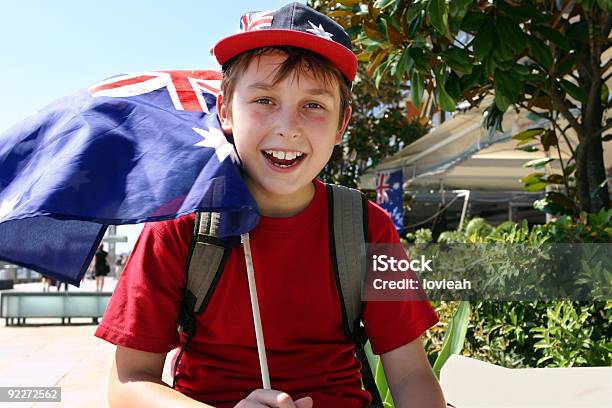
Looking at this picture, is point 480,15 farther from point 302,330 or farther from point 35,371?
point 35,371

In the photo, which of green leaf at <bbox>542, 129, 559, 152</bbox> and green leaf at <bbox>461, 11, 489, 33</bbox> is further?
green leaf at <bbox>542, 129, 559, 152</bbox>

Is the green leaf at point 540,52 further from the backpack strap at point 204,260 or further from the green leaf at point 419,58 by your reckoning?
the backpack strap at point 204,260

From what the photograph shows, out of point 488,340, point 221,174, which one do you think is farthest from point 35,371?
point 221,174

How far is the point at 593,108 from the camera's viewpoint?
425cm

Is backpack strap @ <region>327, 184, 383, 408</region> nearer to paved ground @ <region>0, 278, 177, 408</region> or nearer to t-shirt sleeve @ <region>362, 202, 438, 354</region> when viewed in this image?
t-shirt sleeve @ <region>362, 202, 438, 354</region>

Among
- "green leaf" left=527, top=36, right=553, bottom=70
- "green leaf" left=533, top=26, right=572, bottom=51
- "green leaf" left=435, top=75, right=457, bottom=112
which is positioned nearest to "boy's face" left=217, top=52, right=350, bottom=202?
"green leaf" left=435, top=75, right=457, bottom=112

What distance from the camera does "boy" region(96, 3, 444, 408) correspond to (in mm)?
1585

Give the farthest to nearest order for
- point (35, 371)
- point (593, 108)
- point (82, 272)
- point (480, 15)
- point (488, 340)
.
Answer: point (35, 371), point (593, 108), point (488, 340), point (480, 15), point (82, 272)

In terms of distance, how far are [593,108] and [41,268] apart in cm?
377

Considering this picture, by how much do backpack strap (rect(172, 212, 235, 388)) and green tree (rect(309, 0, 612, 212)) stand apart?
5.70 feet

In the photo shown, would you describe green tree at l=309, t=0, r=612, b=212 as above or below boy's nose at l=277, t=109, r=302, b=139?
above

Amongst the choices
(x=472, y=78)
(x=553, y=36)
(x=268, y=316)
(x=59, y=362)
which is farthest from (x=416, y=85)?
(x=59, y=362)

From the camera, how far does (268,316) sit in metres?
1.67

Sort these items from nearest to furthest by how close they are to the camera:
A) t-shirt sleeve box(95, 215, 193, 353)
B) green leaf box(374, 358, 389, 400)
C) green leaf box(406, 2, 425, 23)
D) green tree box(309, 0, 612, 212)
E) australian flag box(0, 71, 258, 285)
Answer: australian flag box(0, 71, 258, 285) < t-shirt sleeve box(95, 215, 193, 353) < green leaf box(374, 358, 389, 400) < green leaf box(406, 2, 425, 23) < green tree box(309, 0, 612, 212)
